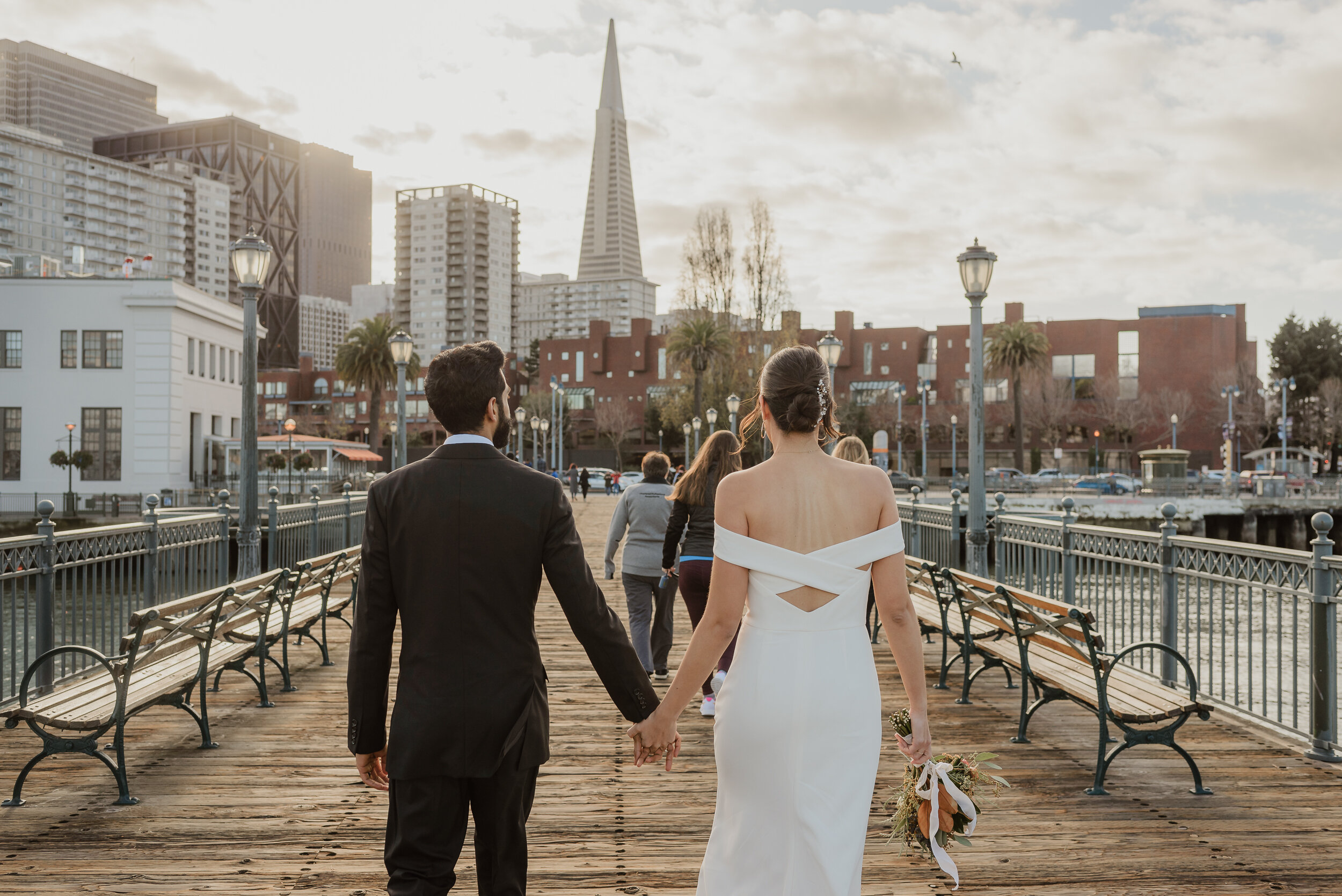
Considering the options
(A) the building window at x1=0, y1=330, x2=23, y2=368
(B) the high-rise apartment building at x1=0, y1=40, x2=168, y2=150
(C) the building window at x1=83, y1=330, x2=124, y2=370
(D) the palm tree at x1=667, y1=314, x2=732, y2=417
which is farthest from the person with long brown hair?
(B) the high-rise apartment building at x1=0, y1=40, x2=168, y2=150

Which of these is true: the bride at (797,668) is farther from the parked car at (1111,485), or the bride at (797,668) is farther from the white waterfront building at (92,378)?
the parked car at (1111,485)

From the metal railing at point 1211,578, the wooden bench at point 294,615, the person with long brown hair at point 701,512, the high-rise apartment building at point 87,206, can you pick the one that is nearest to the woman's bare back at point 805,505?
the person with long brown hair at point 701,512

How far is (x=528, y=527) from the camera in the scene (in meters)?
2.70

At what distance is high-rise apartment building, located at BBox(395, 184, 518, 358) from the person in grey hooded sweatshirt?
15130 centimetres

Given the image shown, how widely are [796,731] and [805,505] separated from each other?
0.67 m

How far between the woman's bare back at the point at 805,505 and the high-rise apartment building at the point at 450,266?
156471 millimetres

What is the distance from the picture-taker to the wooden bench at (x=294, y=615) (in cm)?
738

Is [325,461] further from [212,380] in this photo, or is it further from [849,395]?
[849,395]

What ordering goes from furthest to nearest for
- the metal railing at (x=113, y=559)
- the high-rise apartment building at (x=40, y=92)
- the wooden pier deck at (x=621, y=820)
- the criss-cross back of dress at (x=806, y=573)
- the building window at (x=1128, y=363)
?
the high-rise apartment building at (x=40, y=92) → the building window at (x=1128, y=363) → the metal railing at (x=113, y=559) → the wooden pier deck at (x=621, y=820) → the criss-cross back of dress at (x=806, y=573)

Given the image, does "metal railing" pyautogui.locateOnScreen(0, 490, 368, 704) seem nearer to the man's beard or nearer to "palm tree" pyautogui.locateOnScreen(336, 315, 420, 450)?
the man's beard

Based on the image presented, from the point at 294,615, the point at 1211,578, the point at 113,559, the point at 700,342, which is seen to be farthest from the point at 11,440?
the point at 1211,578

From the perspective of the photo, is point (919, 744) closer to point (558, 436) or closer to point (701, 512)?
point (701, 512)

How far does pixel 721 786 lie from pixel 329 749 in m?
4.12

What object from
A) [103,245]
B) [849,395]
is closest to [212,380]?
[849,395]
